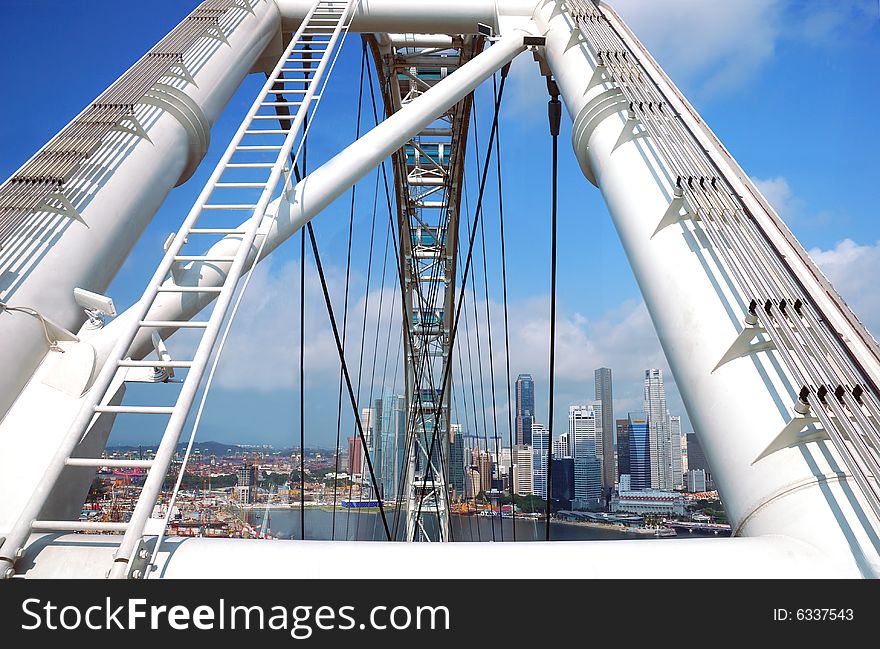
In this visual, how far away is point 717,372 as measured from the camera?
8.86 ft

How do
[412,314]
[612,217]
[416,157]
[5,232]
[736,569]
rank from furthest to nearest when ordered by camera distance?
[412,314] → [416,157] → [612,217] → [5,232] → [736,569]

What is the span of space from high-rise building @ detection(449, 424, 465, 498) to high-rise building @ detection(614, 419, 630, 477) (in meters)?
11.3

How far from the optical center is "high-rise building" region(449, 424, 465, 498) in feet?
83.0

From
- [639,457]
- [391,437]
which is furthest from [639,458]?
[391,437]

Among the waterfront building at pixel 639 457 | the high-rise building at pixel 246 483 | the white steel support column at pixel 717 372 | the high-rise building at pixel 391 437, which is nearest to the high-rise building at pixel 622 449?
the waterfront building at pixel 639 457

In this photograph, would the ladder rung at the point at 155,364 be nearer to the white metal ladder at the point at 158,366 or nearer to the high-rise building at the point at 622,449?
the white metal ladder at the point at 158,366

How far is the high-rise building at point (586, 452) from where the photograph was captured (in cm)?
2955

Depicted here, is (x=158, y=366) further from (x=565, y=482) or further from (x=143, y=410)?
(x=565, y=482)

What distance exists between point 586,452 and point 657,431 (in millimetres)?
5508

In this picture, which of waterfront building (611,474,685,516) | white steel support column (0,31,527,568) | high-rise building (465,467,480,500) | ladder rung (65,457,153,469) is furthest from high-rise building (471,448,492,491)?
ladder rung (65,457,153,469)
